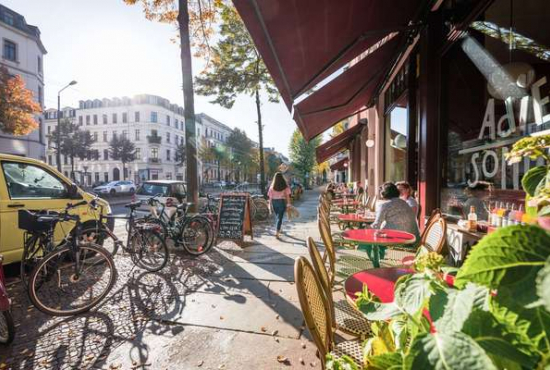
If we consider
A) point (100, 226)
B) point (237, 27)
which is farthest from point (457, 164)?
point (237, 27)

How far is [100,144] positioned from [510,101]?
63.2m

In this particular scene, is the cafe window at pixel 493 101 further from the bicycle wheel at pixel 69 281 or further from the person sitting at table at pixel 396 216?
the bicycle wheel at pixel 69 281

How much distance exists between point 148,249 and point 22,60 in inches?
1420

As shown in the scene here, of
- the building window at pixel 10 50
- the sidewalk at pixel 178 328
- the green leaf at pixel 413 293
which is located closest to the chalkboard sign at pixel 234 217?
the sidewalk at pixel 178 328

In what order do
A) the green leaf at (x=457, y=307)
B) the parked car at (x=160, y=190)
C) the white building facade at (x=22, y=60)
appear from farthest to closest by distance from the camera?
the white building facade at (x=22, y=60) < the parked car at (x=160, y=190) < the green leaf at (x=457, y=307)

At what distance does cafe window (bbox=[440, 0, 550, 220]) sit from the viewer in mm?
3367

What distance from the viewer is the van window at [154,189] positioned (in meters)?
9.49

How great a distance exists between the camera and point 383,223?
14.1 ft

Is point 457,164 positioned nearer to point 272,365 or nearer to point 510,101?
point 510,101

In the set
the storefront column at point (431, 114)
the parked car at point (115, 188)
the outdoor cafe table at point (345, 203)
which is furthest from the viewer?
the parked car at point (115, 188)

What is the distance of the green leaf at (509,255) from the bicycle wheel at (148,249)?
17.7 ft

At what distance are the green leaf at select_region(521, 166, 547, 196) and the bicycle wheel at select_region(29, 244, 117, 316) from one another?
4.37 meters

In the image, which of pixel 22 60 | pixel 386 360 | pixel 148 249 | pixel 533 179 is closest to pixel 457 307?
pixel 386 360

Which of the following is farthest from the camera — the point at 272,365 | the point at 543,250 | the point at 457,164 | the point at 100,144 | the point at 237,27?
the point at 100,144
